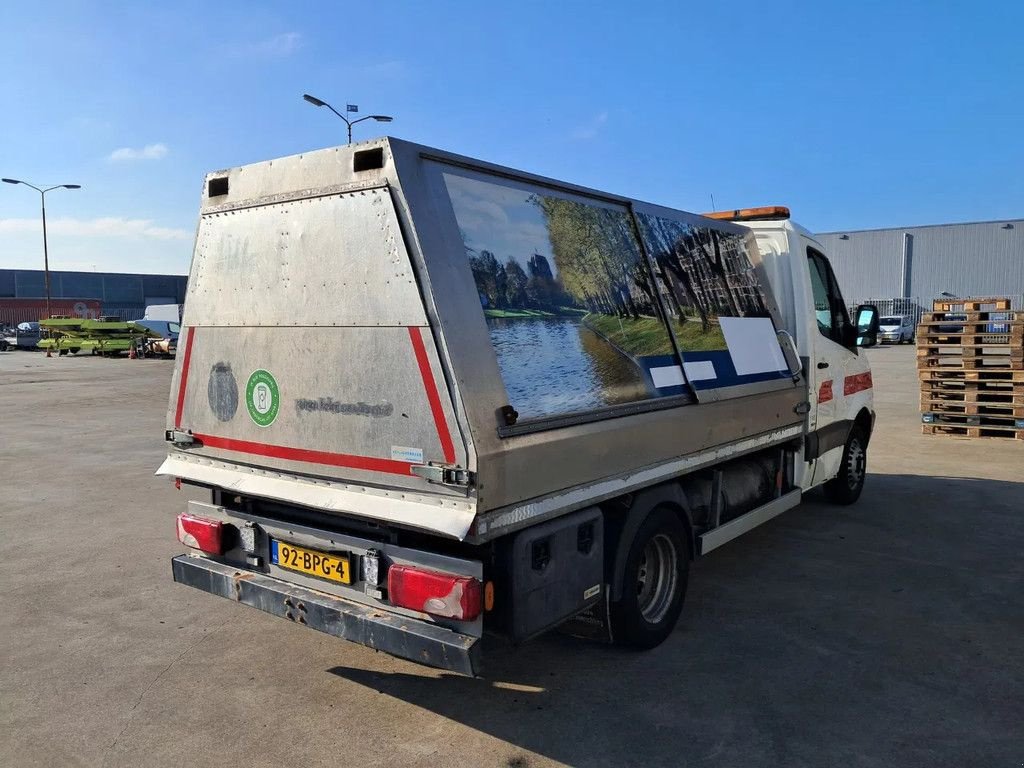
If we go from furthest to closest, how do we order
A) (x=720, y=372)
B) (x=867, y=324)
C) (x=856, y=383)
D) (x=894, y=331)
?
1. (x=894, y=331)
2. (x=856, y=383)
3. (x=867, y=324)
4. (x=720, y=372)

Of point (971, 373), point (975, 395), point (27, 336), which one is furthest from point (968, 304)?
point (27, 336)

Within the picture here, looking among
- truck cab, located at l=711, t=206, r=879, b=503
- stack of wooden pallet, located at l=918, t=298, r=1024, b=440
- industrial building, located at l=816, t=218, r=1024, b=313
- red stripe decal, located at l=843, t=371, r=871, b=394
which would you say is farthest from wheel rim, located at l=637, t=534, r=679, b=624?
industrial building, located at l=816, t=218, r=1024, b=313

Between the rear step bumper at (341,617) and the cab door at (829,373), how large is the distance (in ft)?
13.7

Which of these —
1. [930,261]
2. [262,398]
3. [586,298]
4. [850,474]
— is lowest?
[850,474]

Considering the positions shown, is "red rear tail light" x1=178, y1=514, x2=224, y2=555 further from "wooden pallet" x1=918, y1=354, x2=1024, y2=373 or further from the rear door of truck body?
"wooden pallet" x1=918, y1=354, x2=1024, y2=373

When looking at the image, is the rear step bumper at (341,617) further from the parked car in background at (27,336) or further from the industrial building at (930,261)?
the parked car in background at (27,336)

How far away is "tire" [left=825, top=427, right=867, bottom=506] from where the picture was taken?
7.43 metres

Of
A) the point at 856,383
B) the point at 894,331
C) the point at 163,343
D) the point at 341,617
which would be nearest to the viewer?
the point at 341,617

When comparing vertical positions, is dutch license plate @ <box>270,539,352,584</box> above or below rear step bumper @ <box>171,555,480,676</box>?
above

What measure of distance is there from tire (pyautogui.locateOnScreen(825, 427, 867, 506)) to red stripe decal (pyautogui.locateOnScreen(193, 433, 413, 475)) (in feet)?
17.8

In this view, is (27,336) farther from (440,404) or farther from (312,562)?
(440,404)

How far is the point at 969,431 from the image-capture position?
11.8 meters

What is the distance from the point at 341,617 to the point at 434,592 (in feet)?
1.69

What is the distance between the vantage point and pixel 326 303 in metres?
3.51
